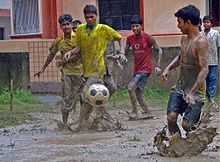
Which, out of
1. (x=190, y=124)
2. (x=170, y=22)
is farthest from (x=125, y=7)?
(x=190, y=124)

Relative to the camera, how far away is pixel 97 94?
9781 mm

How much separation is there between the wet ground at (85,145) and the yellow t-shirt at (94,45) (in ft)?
2.94

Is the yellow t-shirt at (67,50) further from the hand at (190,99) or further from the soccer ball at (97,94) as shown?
the hand at (190,99)

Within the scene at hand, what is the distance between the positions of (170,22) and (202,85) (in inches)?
413

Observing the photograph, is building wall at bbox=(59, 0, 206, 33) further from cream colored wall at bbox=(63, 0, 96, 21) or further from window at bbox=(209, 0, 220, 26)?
cream colored wall at bbox=(63, 0, 96, 21)

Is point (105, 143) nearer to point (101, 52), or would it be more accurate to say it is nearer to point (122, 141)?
point (122, 141)

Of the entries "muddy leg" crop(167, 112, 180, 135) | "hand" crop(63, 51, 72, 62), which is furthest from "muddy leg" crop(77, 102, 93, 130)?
"muddy leg" crop(167, 112, 180, 135)

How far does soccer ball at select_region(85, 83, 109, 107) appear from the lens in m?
9.80

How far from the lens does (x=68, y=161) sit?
25.5 feet

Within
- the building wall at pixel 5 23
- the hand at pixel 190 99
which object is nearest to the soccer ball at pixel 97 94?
the hand at pixel 190 99

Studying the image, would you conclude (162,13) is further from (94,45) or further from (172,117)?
(172,117)

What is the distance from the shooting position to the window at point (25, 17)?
20328 mm

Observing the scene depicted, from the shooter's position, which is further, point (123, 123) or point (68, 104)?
point (123, 123)

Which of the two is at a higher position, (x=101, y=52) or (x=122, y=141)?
(x=101, y=52)
